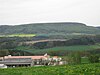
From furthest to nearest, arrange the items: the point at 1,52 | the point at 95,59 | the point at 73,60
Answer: the point at 1,52 → the point at 73,60 → the point at 95,59

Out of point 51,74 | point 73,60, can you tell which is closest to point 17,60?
point 73,60

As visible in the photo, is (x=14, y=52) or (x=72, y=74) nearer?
(x=72, y=74)

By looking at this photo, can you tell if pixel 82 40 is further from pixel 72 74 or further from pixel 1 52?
pixel 72 74

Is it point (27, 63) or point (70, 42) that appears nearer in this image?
point (27, 63)

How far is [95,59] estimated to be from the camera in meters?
51.5

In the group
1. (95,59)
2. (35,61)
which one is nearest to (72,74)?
(95,59)

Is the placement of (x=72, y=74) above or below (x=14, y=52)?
above

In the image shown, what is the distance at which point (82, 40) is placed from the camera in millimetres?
148375

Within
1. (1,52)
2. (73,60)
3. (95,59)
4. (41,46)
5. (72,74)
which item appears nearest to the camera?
(72,74)

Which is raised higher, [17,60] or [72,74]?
[72,74]

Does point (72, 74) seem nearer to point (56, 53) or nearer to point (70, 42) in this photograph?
point (56, 53)

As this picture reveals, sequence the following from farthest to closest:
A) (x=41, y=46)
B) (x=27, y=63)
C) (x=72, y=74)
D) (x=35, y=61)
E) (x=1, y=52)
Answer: (x=41, y=46), (x=1, y=52), (x=35, y=61), (x=27, y=63), (x=72, y=74)

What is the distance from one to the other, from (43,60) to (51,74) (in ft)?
204

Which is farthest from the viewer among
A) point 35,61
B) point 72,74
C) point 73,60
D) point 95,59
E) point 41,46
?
point 41,46
